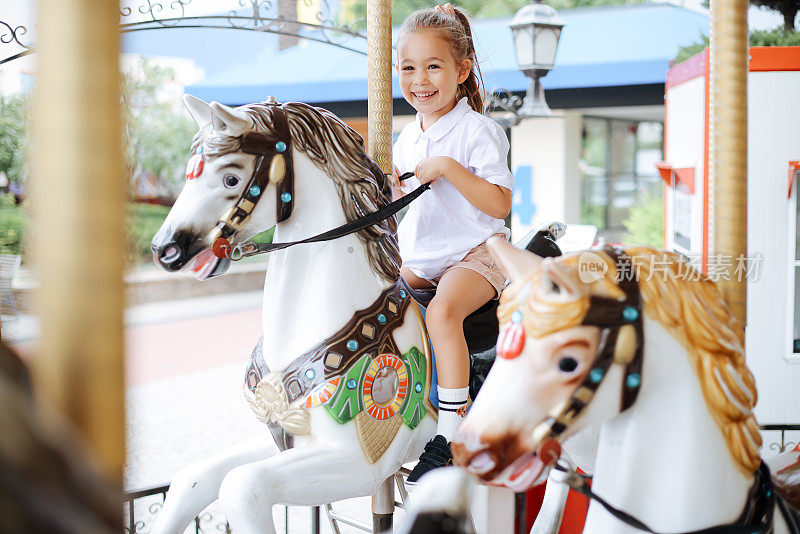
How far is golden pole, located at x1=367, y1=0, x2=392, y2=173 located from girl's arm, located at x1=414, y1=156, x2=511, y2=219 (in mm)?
260

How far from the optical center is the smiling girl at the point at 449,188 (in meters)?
1.91

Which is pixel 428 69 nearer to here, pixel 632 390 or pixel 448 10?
pixel 448 10

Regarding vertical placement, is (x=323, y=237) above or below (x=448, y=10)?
below

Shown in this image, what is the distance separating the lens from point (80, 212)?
42cm

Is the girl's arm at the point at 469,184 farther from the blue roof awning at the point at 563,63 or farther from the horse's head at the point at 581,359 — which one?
the blue roof awning at the point at 563,63

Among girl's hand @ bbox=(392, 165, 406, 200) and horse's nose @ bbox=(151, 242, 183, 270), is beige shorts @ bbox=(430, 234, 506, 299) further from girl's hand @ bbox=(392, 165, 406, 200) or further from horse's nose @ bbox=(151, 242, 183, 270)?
horse's nose @ bbox=(151, 242, 183, 270)

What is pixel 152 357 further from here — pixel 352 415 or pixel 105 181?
pixel 105 181

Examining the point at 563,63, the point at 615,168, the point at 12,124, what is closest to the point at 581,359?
the point at 12,124

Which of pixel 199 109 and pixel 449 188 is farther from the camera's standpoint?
pixel 449 188

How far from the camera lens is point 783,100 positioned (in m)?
3.87

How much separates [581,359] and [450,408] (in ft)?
2.91

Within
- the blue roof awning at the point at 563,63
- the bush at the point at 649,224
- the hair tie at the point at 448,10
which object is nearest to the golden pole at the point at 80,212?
the hair tie at the point at 448,10

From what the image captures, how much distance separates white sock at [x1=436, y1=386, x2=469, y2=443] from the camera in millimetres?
1888

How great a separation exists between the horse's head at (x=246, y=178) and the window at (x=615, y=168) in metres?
8.90
